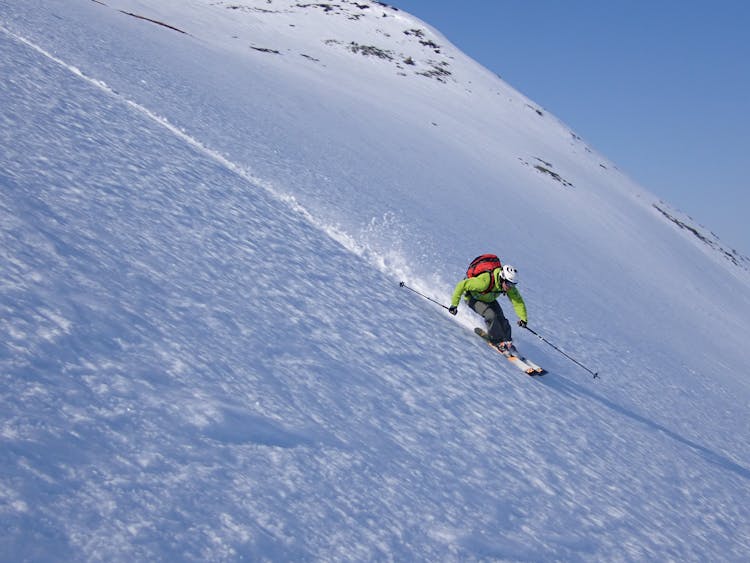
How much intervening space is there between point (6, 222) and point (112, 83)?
9606 millimetres

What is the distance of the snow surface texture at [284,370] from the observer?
9.98ft

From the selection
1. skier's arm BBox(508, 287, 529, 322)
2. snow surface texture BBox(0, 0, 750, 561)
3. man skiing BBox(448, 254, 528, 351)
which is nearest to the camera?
snow surface texture BBox(0, 0, 750, 561)

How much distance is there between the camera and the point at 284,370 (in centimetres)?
474

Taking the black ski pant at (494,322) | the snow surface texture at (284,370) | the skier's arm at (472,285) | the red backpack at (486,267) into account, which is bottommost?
the snow surface texture at (284,370)

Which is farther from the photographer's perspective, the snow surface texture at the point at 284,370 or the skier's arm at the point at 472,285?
the skier's arm at the point at 472,285

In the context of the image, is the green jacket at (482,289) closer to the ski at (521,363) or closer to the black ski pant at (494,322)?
the black ski pant at (494,322)

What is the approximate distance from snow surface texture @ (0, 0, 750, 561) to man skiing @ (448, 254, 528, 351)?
1.34 ft

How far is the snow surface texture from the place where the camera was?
9.98 ft

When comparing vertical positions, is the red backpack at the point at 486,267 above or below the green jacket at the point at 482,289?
above

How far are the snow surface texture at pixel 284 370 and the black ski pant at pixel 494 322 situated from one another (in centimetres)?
41

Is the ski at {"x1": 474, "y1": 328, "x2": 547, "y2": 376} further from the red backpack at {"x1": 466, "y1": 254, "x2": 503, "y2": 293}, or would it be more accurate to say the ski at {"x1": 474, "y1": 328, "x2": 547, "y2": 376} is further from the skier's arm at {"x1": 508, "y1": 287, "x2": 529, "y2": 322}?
the red backpack at {"x1": 466, "y1": 254, "x2": 503, "y2": 293}

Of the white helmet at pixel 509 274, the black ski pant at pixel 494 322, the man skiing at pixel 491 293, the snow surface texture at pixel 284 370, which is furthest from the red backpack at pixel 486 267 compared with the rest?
the snow surface texture at pixel 284 370

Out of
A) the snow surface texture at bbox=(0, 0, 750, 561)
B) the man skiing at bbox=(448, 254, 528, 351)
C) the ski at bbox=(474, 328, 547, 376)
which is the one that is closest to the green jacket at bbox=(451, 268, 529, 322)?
the man skiing at bbox=(448, 254, 528, 351)

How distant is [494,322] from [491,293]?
480mm
